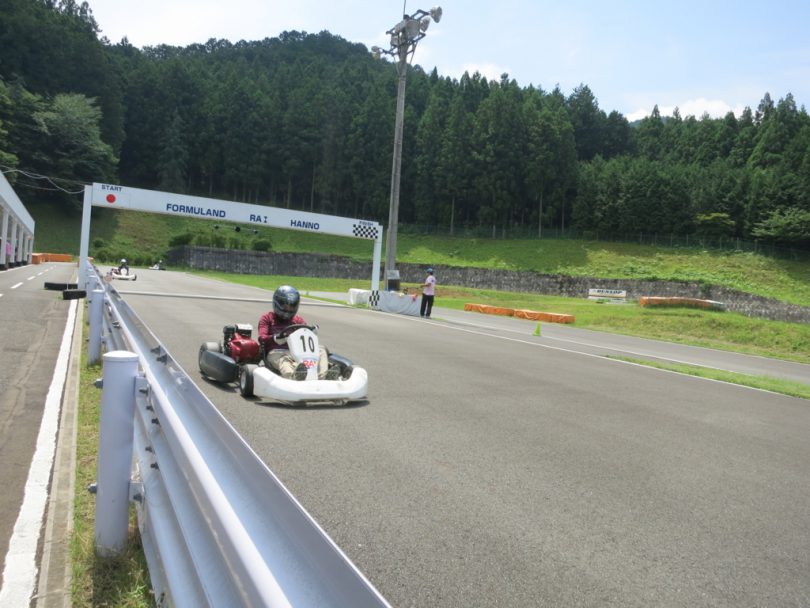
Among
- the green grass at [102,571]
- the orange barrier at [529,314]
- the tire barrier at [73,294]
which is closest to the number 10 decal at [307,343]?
the green grass at [102,571]

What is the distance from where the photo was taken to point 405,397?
293 inches

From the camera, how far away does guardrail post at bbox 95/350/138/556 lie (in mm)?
2889

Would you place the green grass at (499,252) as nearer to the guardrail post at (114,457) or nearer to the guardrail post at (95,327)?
the guardrail post at (95,327)

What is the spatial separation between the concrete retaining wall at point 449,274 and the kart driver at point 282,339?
4139 cm

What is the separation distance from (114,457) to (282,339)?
4.37 m

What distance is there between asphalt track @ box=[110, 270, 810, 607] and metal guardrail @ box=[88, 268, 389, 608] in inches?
39.9

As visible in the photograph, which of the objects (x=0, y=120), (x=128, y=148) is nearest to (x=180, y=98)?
(x=128, y=148)

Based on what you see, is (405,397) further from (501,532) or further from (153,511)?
(153,511)

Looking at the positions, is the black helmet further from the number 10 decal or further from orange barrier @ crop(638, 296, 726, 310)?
orange barrier @ crop(638, 296, 726, 310)

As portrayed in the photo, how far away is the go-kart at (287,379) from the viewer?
6.45 metres

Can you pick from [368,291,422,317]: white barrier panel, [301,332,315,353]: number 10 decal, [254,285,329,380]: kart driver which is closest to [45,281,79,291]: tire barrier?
[368,291,422,317]: white barrier panel

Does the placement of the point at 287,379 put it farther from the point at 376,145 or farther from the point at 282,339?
the point at 376,145

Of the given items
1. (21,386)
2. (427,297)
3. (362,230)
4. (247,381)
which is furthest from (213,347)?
(362,230)

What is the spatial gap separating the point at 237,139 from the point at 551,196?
4330 centimetres
